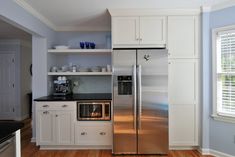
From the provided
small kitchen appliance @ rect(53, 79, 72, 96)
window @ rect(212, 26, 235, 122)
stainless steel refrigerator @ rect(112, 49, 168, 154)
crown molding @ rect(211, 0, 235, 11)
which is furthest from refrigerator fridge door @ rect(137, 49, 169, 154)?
small kitchen appliance @ rect(53, 79, 72, 96)

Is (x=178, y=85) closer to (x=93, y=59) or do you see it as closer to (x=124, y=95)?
(x=124, y=95)

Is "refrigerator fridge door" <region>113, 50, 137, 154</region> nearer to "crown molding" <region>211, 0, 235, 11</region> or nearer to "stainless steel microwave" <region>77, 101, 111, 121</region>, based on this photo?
"stainless steel microwave" <region>77, 101, 111, 121</region>

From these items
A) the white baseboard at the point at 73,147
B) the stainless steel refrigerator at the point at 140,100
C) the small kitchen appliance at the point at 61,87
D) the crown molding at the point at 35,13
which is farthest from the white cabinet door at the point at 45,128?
the crown molding at the point at 35,13


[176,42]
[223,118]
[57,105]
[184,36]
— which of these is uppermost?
[184,36]

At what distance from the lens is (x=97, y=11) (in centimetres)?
310

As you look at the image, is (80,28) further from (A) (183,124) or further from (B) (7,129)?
(B) (7,129)

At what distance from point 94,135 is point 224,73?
2.41 metres

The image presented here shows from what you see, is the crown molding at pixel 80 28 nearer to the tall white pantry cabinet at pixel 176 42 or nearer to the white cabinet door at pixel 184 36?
the tall white pantry cabinet at pixel 176 42

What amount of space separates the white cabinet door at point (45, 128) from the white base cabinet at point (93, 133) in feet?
1.46

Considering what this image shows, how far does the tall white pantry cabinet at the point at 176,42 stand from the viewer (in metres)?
3.08

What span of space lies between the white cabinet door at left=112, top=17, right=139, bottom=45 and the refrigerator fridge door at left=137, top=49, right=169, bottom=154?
1.04ft

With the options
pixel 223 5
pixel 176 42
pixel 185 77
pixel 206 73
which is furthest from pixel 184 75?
pixel 223 5

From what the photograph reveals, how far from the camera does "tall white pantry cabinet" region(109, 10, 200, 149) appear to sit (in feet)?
10.1

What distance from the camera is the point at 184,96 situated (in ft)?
10.2
